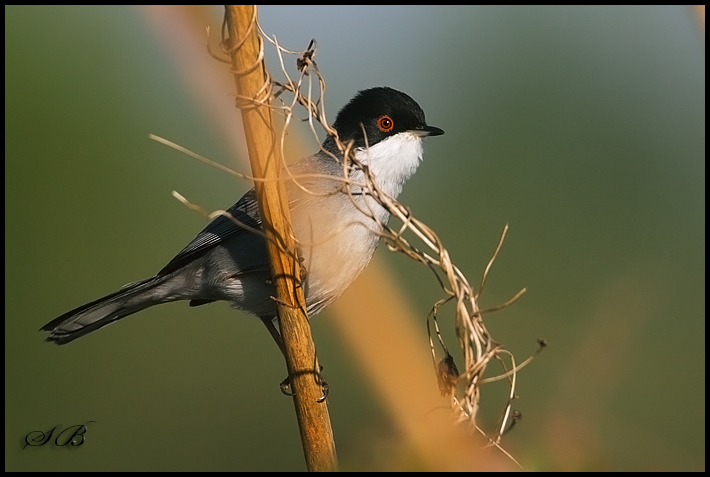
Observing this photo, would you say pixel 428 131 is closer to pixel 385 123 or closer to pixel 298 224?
pixel 385 123

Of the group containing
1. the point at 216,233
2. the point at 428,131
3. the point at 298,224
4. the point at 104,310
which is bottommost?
the point at 104,310

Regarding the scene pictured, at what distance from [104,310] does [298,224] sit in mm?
1359

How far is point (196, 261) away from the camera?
12.3 feet

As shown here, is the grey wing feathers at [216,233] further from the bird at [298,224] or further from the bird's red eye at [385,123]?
the bird's red eye at [385,123]

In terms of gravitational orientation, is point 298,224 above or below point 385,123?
below

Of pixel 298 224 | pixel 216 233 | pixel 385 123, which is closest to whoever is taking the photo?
pixel 298 224

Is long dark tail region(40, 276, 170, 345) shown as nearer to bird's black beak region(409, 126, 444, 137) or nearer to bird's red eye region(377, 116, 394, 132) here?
bird's red eye region(377, 116, 394, 132)

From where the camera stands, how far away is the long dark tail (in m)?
3.52

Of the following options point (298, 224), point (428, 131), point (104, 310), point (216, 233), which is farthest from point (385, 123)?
point (104, 310)

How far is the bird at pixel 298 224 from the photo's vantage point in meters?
3.18

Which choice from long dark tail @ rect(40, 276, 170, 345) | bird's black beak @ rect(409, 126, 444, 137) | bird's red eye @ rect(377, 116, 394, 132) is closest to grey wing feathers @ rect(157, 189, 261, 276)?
long dark tail @ rect(40, 276, 170, 345)

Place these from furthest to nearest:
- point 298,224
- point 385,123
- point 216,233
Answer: point 385,123, point 216,233, point 298,224

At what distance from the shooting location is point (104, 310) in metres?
3.61

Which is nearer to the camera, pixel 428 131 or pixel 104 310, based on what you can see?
pixel 104 310
